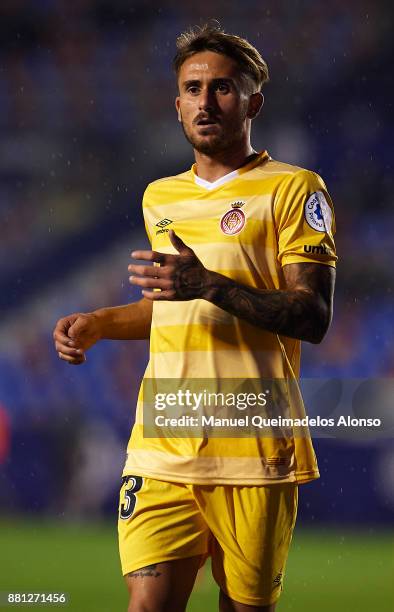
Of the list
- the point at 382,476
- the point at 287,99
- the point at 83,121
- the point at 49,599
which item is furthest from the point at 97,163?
the point at 49,599

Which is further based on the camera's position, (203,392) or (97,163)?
(97,163)

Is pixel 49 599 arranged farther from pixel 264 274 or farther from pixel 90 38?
pixel 90 38

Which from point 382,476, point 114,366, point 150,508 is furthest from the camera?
point 114,366

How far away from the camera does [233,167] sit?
237cm

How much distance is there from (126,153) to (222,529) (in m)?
4.54

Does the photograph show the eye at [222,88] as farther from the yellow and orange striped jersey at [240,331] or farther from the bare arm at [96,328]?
the bare arm at [96,328]

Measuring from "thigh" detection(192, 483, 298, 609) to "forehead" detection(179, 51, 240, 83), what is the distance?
935mm

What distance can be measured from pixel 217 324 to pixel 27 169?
4554mm

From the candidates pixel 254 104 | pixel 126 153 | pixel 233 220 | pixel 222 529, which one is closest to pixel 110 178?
pixel 126 153

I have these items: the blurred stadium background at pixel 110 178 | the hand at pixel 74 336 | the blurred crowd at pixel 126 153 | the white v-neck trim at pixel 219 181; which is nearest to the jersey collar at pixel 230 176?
the white v-neck trim at pixel 219 181

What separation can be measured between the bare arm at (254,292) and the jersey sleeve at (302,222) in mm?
26

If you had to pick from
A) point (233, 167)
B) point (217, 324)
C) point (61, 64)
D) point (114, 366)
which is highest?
point (61, 64)

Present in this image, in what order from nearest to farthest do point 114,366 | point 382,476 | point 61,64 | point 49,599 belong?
point 49,599 → point 382,476 → point 114,366 → point 61,64

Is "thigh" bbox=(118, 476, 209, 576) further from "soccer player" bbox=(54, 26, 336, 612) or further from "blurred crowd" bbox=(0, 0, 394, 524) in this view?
"blurred crowd" bbox=(0, 0, 394, 524)
